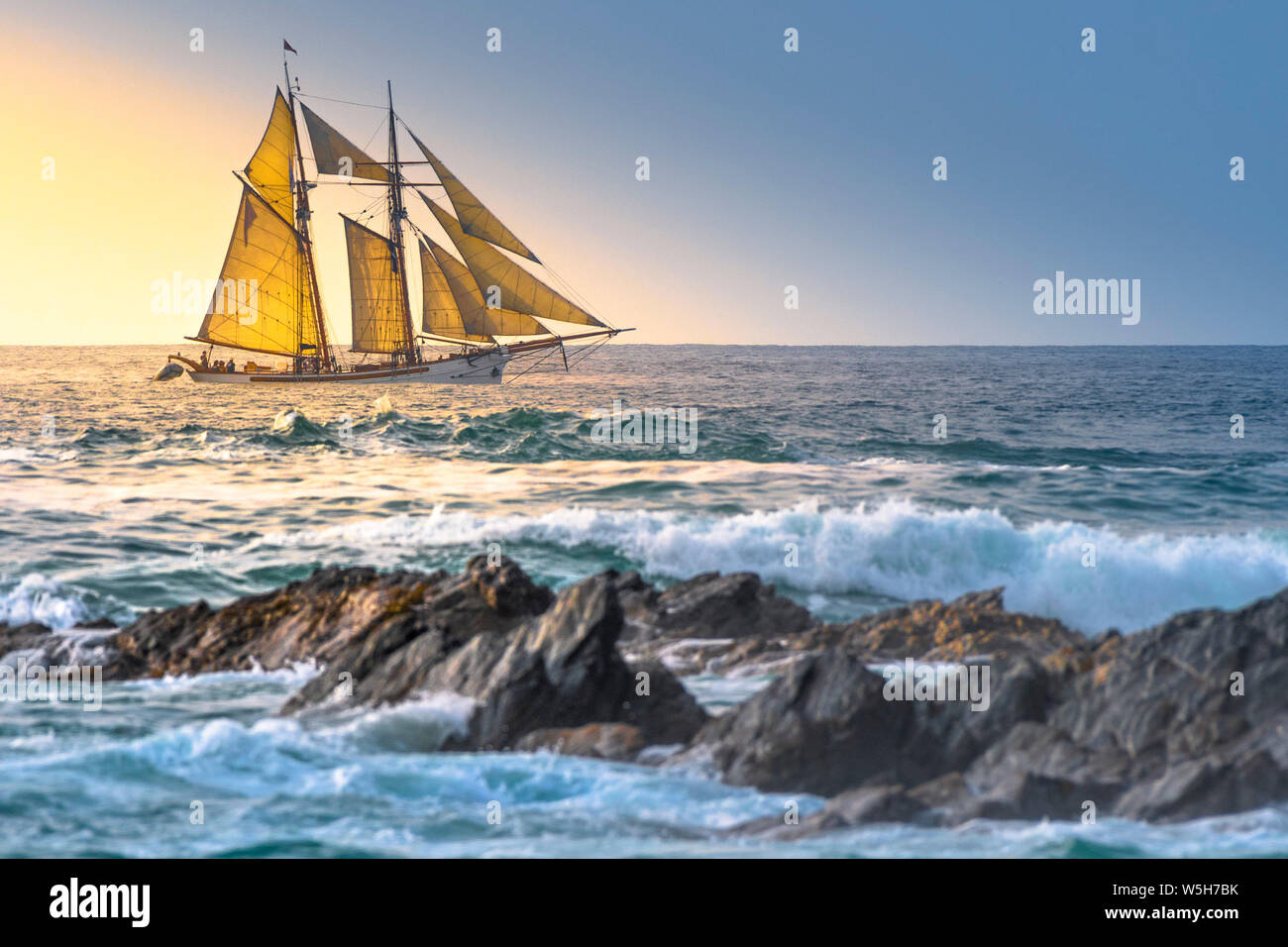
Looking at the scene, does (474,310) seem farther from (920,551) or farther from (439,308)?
(920,551)

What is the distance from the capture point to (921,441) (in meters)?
38.8

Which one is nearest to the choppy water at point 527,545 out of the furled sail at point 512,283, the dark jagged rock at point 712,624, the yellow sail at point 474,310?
the dark jagged rock at point 712,624

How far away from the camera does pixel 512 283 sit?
70500 mm

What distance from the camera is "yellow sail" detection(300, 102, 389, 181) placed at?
82250 mm

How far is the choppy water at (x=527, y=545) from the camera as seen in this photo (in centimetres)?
791

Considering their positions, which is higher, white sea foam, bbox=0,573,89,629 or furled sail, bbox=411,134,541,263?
furled sail, bbox=411,134,541,263

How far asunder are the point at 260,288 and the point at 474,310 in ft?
52.0

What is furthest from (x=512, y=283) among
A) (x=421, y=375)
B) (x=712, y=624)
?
(x=712, y=624)

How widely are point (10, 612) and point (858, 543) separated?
14.0 m

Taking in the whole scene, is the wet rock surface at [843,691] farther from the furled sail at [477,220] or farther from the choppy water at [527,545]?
the furled sail at [477,220]

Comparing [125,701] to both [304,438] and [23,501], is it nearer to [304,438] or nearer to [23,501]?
[23,501]

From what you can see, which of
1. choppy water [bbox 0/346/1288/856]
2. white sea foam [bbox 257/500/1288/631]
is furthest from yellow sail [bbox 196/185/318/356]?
white sea foam [bbox 257/500/1288/631]

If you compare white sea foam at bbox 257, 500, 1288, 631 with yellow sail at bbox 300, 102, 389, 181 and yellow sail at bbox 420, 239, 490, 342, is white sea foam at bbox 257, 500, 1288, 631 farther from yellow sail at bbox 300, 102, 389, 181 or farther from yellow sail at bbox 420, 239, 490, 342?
yellow sail at bbox 300, 102, 389, 181

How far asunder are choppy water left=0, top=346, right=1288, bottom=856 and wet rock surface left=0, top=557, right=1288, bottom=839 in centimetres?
38
